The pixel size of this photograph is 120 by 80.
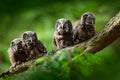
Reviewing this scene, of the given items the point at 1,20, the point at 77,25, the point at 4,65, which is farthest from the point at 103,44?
the point at 1,20

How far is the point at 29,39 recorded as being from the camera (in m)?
6.17

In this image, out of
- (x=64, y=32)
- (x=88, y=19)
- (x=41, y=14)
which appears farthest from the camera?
(x=41, y=14)

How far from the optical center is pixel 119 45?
9.57 m

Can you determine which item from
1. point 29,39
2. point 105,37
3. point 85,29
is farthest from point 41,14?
point 105,37

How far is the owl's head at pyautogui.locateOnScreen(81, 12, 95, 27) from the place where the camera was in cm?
622

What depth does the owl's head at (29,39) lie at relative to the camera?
20.3ft

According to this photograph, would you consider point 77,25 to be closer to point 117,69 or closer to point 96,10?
point 117,69

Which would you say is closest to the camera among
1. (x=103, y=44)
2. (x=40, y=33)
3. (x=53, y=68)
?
(x=53, y=68)

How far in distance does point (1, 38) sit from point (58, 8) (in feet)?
3.89

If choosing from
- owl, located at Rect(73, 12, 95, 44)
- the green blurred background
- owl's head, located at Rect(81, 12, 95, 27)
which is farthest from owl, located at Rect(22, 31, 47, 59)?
the green blurred background

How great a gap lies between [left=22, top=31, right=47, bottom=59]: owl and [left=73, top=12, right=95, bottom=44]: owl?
1.13 ft

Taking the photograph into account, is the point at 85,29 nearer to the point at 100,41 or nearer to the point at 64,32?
the point at 64,32

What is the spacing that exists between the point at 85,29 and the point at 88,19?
0.13 metres

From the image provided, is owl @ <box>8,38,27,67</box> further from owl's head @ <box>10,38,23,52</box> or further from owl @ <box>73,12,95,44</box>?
owl @ <box>73,12,95,44</box>
